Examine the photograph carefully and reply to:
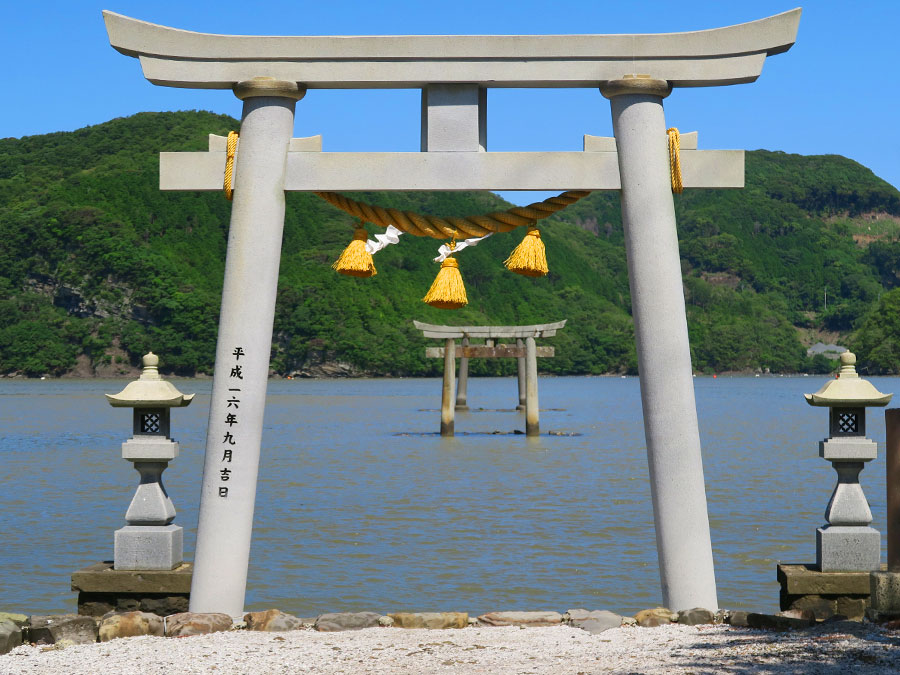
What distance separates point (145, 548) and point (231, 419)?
124cm

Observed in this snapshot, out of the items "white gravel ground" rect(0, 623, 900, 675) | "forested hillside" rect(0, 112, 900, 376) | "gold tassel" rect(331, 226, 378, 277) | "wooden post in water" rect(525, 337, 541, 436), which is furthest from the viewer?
"forested hillside" rect(0, 112, 900, 376)

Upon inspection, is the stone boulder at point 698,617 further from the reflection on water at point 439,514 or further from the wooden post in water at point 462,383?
the wooden post in water at point 462,383

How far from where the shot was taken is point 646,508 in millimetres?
17953

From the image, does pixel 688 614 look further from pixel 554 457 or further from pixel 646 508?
pixel 554 457

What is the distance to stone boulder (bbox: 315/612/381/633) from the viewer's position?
5.95 m

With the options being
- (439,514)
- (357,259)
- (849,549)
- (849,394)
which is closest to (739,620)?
(849,549)

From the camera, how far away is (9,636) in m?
5.55

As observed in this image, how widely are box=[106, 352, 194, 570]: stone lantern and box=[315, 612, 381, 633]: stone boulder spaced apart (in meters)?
1.39

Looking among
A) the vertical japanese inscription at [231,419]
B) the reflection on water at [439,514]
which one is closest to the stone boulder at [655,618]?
the vertical japanese inscription at [231,419]

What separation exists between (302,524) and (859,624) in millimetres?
11482

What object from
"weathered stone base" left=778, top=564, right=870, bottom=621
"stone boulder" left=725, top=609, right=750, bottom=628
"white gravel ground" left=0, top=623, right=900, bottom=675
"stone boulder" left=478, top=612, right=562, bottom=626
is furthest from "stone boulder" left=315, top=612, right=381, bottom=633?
"weathered stone base" left=778, top=564, right=870, bottom=621

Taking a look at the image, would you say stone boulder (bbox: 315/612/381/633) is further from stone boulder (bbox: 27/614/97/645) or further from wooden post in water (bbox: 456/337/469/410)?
wooden post in water (bbox: 456/337/469/410)

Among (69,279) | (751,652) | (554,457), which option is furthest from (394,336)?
(751,652)

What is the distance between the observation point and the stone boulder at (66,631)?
18.6ft
